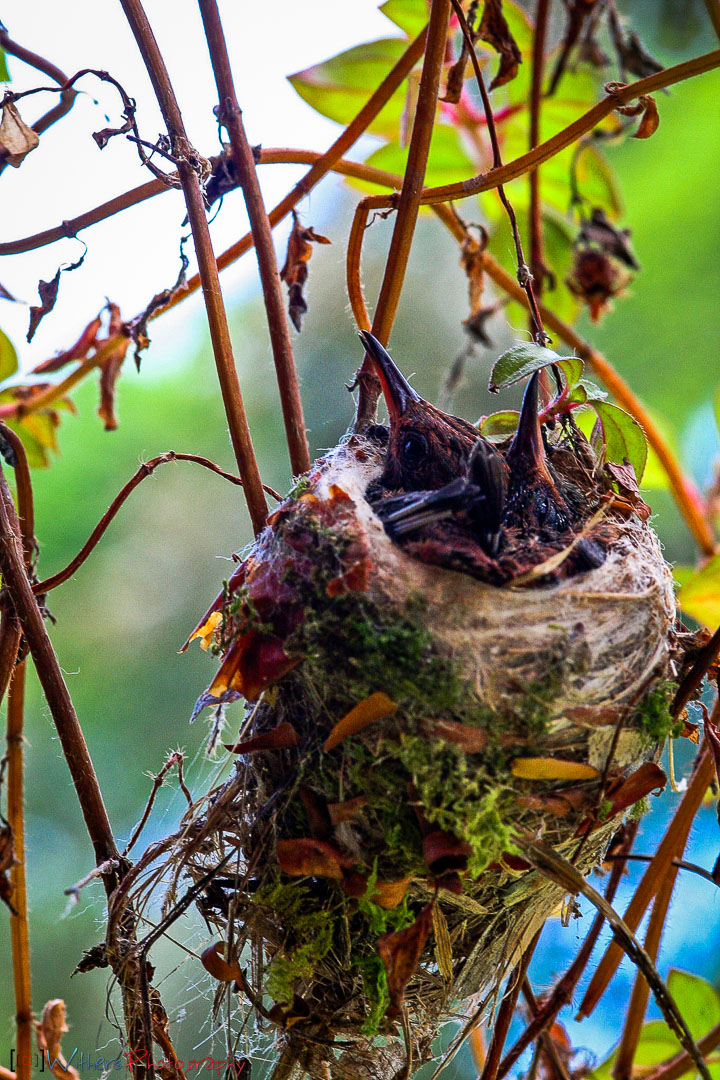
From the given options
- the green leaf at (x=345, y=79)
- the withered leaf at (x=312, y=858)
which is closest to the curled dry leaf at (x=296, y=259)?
the green leaf at (x=345, y=79)

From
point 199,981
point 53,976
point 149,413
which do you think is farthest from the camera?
point 149,413

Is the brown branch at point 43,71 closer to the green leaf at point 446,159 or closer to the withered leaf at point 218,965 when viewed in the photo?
the green leaf at point 446,159

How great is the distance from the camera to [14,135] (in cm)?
81

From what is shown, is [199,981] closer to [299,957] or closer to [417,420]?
[299,957]

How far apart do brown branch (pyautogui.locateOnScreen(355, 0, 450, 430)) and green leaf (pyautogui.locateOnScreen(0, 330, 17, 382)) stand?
497 mm

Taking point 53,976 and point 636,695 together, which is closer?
point 636,695

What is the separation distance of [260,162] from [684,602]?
0.61 m

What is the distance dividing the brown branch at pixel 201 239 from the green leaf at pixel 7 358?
0.42 metres

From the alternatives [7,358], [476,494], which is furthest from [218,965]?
[7,358]

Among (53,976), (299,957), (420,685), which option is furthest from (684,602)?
(53,976)

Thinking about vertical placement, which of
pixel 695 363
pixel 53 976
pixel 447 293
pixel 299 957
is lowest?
pixel 299 957

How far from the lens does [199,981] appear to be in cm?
86

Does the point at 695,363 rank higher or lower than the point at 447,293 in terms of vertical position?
lower

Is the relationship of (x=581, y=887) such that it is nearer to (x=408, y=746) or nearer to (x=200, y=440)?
(x=408, y=746)
